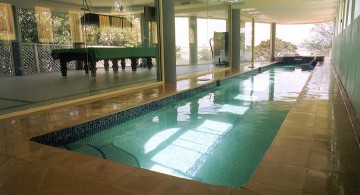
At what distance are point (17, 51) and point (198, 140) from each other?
308cm

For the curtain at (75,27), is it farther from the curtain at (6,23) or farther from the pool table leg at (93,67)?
the curtain at (6,23)

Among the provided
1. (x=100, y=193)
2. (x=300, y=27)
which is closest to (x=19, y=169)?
(x=100, y=193)

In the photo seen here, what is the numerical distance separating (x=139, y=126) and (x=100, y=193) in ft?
7.38

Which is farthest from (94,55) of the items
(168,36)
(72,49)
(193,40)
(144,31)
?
(193,40)

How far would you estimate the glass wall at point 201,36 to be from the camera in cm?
859

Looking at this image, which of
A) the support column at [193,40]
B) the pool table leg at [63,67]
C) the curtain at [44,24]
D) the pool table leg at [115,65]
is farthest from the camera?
the support column at [193,40]

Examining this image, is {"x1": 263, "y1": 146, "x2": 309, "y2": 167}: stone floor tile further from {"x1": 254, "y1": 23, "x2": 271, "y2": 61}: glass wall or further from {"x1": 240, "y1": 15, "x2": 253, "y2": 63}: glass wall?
{"x1": 254, "y1": 23, "x2": 271, "y2": 61}: glass wall

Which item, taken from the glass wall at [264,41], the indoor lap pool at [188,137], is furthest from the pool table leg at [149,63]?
the glass wall at [264,41]

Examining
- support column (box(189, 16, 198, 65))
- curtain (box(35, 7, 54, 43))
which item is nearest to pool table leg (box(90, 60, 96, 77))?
curtain (box(35, 7, 54, 43))

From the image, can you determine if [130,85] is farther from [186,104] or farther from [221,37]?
[221,37]

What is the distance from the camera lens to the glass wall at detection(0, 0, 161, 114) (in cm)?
396

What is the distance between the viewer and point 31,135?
2.66 metres

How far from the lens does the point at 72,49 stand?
195 inches

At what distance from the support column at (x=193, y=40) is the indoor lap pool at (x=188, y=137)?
4.62 metres
